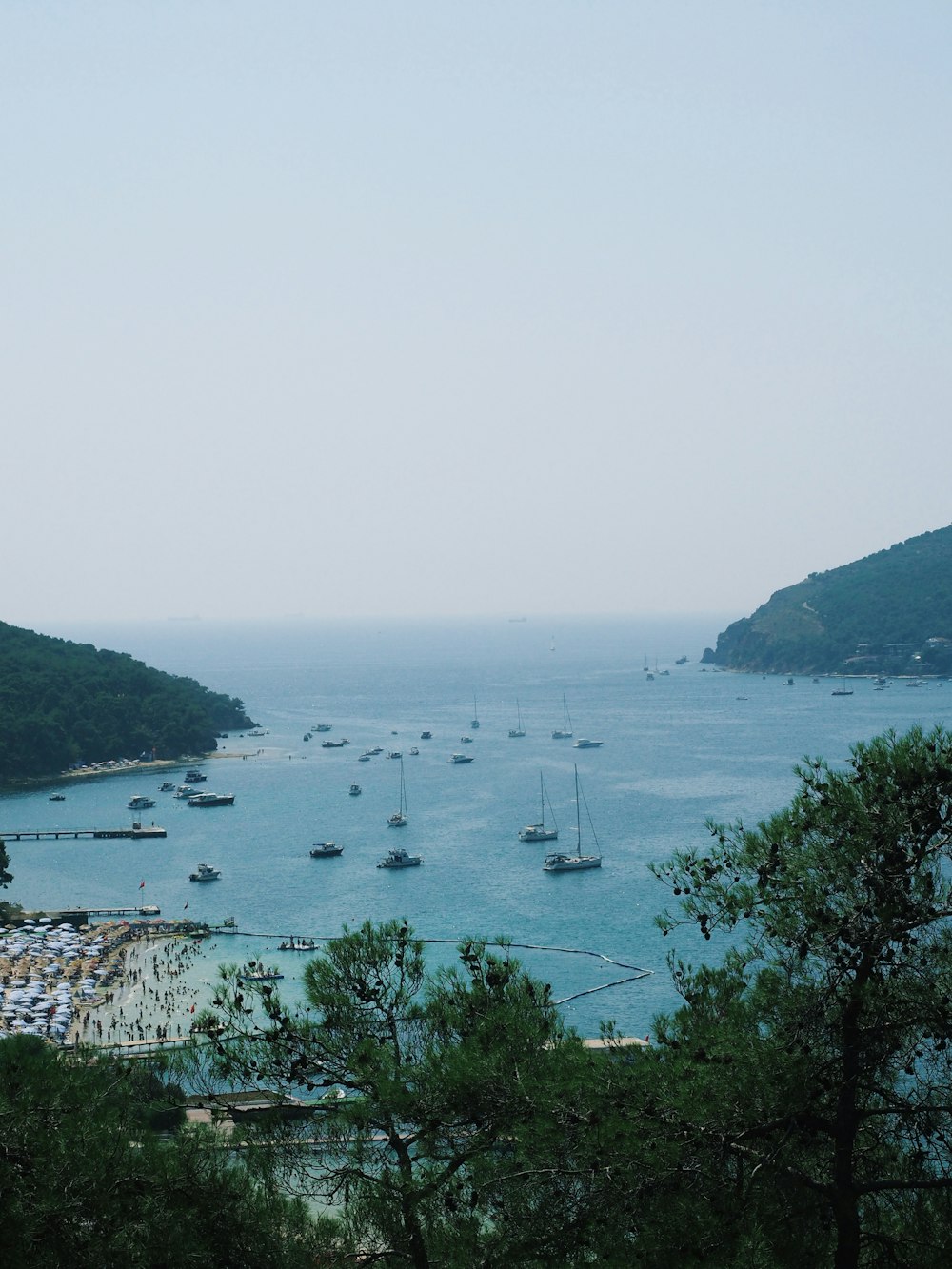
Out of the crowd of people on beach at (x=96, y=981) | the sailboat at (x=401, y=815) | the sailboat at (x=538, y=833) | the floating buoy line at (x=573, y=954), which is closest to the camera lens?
the crowd of people on beach at (x=96, y=981)

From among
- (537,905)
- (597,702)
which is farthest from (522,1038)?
(597,702)

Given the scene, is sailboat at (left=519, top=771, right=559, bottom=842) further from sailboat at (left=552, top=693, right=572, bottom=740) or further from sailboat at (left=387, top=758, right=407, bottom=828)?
sailboat at (left=552, top=693, right=572, bottom=740)

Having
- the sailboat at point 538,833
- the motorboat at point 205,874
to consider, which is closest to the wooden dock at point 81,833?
the motorboat at point 205,874

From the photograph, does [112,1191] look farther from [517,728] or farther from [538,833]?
[517,728]

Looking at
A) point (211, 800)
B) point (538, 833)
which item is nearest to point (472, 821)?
point (538, 833)

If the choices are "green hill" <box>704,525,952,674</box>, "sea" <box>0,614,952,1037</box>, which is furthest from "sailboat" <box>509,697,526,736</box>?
"green hill" <box>704,525,952,674</box>

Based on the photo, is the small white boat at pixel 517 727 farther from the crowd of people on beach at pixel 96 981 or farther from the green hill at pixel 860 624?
the crowd of people on beach at pixel 96 981

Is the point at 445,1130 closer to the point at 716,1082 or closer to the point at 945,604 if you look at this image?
the point at 716,1082

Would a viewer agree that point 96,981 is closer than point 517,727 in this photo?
Yes
